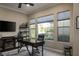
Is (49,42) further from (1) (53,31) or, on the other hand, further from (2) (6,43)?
(2) (6,43)

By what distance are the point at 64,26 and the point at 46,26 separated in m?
0.47

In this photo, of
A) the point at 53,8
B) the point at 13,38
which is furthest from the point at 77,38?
the point at 13,38

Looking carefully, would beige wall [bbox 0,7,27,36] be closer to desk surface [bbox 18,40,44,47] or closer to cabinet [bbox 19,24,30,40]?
cabinet [bbox 19,24,30,40]

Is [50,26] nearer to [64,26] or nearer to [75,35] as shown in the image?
[64,26]

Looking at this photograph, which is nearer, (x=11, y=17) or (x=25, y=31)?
(x=11, y=17)

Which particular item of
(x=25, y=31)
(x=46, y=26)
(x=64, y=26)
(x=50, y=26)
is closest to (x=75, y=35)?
(x=64, y=26)

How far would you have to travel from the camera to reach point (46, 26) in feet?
7.30

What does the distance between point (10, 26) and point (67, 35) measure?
1441mm

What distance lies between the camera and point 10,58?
196cm

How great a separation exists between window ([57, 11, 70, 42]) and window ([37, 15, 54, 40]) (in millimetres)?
208

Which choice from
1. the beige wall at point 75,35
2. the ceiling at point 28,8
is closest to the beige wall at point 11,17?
the ceiling at point 28,8

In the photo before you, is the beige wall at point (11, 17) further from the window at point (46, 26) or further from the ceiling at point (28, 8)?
the window at point (46, 26)

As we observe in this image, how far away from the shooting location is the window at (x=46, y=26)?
2.21 metres

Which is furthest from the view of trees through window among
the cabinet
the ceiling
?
the ceiling
